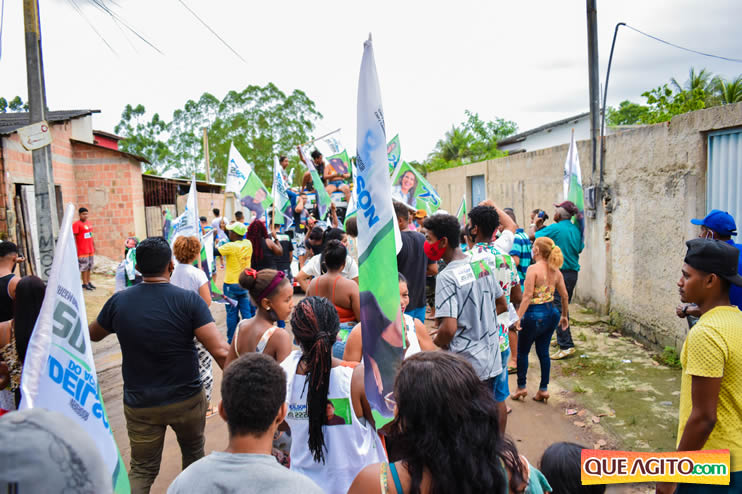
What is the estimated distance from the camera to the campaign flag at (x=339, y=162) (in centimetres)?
958

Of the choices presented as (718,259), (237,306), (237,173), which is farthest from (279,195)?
(718,259)

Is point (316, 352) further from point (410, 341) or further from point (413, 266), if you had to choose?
point (413, 266)

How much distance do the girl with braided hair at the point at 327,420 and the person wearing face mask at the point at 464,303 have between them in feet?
3.63

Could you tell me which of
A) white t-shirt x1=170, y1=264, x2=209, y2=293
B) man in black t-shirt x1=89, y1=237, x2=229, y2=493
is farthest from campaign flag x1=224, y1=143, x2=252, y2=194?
man in black t-shirt x1=89, y1=237, x2=229, y2=493

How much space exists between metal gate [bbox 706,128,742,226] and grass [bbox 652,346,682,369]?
1773 millimetres

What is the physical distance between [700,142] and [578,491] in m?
5.42

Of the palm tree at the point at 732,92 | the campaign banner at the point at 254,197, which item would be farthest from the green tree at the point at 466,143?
the campaign banner at the point at 254,197

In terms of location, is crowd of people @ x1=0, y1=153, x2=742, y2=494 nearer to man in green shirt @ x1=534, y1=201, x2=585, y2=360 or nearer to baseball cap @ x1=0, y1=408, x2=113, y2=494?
baseball cap @ x1=0, y1=408, x2=113, y2=494

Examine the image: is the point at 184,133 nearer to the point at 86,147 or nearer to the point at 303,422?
the point at 86,147

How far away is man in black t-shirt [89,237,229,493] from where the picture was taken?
3.07 meters

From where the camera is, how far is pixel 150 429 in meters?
3.20

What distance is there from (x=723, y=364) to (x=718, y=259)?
457 millimetres

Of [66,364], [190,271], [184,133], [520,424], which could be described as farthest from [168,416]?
Result: [184,133]

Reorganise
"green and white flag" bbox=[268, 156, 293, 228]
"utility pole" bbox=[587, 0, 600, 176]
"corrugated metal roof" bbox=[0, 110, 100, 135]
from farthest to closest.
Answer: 1. "corrugated metal roof" bbox=[0, 110, 100, 135]
2. "green and white flag" bbox=[268, 156, 293, 228]
3. "utility pole" bbox=[587, 0, 600, 176]
